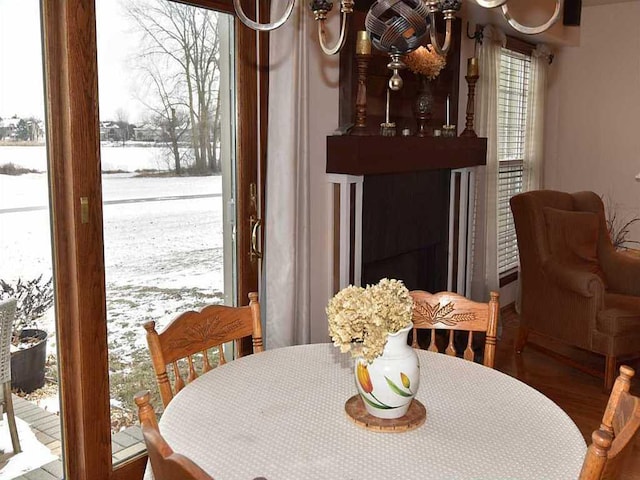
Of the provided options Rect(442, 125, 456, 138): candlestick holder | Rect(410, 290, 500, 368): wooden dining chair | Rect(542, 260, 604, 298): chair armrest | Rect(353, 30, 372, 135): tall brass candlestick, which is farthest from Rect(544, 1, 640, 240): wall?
Rect(410, 290, 500, 368): wooden dining chair

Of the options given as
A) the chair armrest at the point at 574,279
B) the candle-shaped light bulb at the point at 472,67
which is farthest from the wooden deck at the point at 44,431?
the candle-shaped light bulb at the point at 472,67

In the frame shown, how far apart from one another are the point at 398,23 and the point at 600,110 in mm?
4691

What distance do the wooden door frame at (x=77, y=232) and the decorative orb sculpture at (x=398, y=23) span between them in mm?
1154

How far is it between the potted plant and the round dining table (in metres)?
0.74

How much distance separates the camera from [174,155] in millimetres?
2635

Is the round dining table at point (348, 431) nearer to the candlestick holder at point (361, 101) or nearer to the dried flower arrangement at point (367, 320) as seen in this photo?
the dried flower arrangement at point (367, 320)

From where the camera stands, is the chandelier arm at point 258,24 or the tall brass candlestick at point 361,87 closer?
the chandelier arm at point 258,24

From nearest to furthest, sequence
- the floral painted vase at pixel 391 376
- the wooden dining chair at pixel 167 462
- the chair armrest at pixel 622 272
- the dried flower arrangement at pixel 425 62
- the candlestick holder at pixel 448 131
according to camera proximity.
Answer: the wooden dining chair at pixel 167 462, the floral painted vase at pixel 391 376, the dried flower arrangement at pixel 425 62, the candlestick holder at pixel 448 131, the chair armrest at pixel 622 272

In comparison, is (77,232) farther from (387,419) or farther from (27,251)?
(387,419)

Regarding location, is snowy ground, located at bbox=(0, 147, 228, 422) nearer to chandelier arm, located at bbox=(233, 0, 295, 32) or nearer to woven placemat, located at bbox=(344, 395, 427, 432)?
chandelier arm, located at bbox=(233, 0, 295, 32)

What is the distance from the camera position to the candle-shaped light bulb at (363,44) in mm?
3113

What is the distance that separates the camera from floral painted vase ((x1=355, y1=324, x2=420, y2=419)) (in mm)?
1531

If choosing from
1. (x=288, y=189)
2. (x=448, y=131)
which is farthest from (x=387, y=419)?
(x=448, y=131)

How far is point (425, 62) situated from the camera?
3.71 metres
